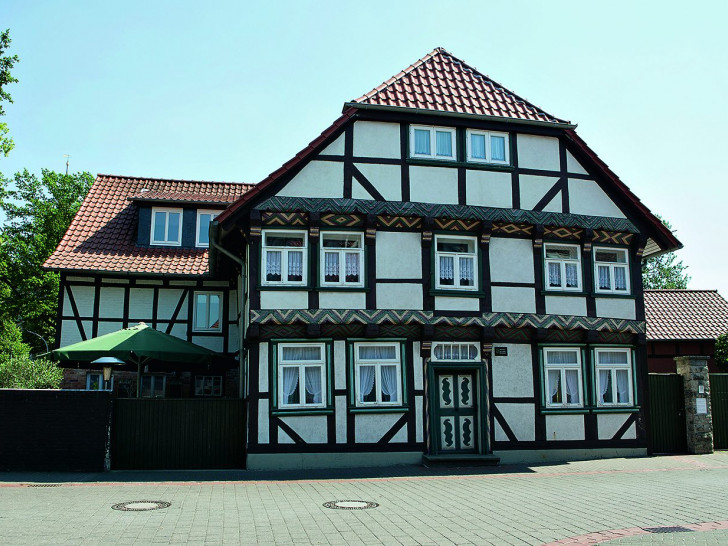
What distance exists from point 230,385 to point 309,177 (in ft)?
27.0

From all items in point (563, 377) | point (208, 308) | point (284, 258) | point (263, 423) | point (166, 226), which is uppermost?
point (166, 226)

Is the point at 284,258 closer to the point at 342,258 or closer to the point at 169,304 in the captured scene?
the point at 342,258

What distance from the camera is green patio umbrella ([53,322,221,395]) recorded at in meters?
16.9

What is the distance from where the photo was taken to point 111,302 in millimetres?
22203

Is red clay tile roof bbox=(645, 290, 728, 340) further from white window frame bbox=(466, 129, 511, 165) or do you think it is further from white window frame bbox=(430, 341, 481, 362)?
white window frame bbox=(430, 341, 481, 362)

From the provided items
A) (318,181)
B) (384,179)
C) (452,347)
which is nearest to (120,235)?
(318,181)

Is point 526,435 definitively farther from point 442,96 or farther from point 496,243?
point 442,96

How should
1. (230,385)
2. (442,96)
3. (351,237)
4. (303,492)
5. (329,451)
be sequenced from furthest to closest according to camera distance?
(230,385) < (442,96) < (351,237) < (329,451) < (303,492)

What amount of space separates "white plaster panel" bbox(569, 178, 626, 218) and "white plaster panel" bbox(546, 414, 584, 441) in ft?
17.5

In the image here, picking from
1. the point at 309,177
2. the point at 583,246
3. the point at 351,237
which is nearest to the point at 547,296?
the point at 583,246

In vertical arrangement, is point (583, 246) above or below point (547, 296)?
above

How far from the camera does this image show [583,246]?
18.8m

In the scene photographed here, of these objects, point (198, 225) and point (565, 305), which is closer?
point (565, 305)

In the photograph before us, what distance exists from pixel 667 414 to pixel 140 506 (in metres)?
14.3
